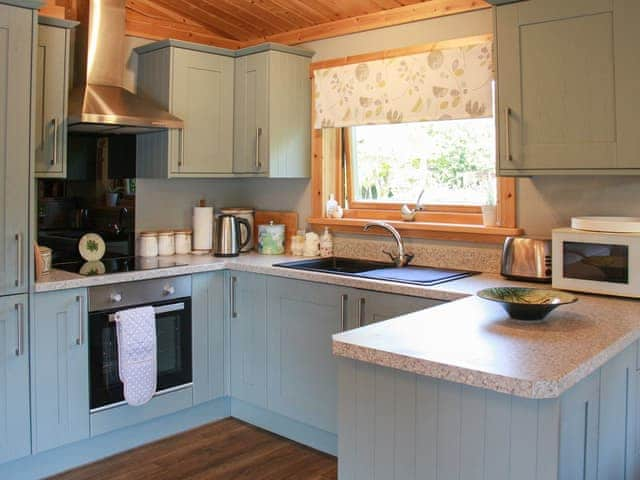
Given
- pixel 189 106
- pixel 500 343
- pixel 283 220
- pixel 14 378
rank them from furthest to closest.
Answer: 1. pixel 283 220
2. pixel 189 106
3. pixel 14 378
4. pixel 500 343

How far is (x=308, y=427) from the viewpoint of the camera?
3434 millimetres

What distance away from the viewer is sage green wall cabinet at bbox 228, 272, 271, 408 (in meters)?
3.56

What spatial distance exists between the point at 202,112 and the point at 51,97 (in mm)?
944

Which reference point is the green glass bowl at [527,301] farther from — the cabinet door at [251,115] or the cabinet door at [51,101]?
the cabinet door at [51,101]

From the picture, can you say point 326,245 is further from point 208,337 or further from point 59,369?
point 59,369

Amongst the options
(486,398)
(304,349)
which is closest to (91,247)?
(304,349)

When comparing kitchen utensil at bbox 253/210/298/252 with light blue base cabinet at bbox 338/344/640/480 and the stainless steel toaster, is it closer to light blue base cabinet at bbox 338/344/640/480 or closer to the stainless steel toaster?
the stainless steel toaster

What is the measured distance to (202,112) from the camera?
12.8 feet

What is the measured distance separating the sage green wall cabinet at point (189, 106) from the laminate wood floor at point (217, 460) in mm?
1479

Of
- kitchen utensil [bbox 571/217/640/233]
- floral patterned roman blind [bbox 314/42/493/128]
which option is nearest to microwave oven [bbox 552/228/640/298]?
kitchen utensil [bbox 571/217/640/233]

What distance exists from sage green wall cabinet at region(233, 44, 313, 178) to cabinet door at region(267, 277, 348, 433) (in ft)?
2.71

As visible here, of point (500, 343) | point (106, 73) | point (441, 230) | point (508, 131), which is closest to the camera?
point (500, 343)

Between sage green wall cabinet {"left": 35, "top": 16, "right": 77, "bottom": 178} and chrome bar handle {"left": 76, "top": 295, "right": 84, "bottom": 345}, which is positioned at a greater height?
sage green wall cabinet {"left": 35, "top": 16, "right": 77, "bottom": 178}

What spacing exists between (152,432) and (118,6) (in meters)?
2.29
